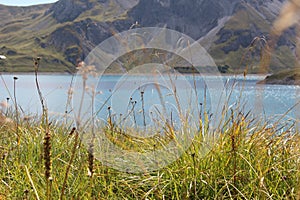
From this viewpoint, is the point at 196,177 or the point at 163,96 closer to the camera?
the point at 196,177

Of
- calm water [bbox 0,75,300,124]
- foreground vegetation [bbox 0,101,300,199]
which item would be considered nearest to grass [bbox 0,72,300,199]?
foreground vegetation [bbox 0,101,300,199]

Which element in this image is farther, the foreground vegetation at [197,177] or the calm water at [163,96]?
the calm water at [163,96]

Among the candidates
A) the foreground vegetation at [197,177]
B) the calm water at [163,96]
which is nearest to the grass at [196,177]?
the foreground vegetation at [197,177]

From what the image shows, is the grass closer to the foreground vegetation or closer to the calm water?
the foreground vegetation

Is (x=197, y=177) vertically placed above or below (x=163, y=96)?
below

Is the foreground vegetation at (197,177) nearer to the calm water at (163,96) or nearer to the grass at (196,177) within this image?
the grass at (196,177)

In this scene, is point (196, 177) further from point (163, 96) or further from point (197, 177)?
point (163, 96)

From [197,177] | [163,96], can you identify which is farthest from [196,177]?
[163,96]

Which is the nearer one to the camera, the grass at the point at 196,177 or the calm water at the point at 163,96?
the grass at the point at 196,177

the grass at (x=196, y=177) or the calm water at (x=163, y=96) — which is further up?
the calm water at (x=163, y=96)

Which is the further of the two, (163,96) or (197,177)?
(163,96)

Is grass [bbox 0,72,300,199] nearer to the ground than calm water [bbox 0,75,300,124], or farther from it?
nearer to the ground

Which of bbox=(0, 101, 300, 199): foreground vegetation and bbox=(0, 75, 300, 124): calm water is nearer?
bbox=(0, 101, 300, 199): foreground vegetation

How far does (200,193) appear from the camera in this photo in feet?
9.59
